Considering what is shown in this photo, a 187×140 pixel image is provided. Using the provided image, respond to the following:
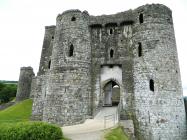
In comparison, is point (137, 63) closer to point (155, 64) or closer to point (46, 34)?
point (155, 64)

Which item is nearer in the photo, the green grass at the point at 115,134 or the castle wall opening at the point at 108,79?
the green grass at the point at 115,134

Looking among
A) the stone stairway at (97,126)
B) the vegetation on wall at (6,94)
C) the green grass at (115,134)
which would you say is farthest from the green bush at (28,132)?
the vegetation on wall at (6,94)

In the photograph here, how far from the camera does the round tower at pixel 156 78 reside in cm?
1855

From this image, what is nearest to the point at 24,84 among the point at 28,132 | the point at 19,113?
the point at 19,113

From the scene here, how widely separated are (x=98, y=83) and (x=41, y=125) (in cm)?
1036

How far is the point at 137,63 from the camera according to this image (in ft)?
67.8

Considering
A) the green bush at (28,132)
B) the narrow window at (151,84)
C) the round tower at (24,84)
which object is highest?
the round tower at (24,84)

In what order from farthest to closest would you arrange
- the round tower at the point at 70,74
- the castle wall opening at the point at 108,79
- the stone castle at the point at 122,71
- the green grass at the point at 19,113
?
the green grass at the point at 19,113 → the castle wall opening at the point at 108,79 → the round tower at the point at 70,74 → the stone castle at the point at 122,71

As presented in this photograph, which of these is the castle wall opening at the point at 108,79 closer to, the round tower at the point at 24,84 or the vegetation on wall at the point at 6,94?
the round tower at the point at 24,84

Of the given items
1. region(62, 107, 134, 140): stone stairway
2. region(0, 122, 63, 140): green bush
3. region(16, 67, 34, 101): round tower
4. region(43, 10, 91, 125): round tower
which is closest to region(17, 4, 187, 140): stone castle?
region(43, 10, 91, 125): round tower

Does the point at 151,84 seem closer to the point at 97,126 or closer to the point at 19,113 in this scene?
the point at 97,126

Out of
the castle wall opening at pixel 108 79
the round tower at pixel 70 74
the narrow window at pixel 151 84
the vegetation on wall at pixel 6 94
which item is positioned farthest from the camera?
the vegetation on wall at pixel 6 94

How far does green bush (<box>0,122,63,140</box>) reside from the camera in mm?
10930

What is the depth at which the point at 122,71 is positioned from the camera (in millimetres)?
21141
